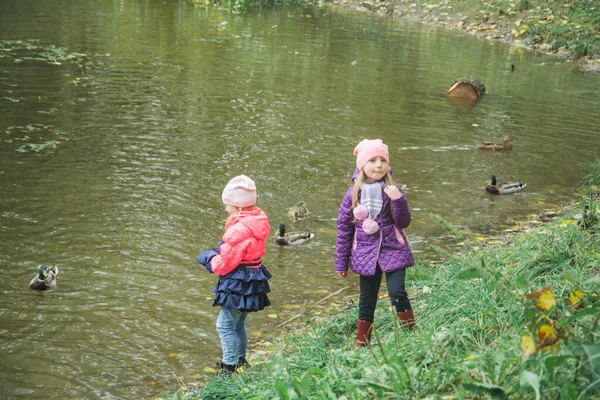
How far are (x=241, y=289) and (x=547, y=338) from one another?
282 cm

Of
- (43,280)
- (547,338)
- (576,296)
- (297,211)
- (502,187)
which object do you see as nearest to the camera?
(547,338)

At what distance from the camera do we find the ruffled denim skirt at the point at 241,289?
527 centimetres

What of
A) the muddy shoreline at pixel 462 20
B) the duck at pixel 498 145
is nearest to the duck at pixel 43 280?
the duck at pixel 498 145

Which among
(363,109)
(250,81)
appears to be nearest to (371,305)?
(363,109)

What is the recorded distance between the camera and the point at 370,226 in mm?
5066

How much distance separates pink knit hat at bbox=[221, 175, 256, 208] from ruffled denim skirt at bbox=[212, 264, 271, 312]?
0.51 metres

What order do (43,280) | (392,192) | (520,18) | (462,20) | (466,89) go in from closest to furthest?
1. (392,192)
2. (43,280)
3. (466,89)
4. (520,18)
5. (462,20)

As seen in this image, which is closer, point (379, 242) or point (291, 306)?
point (379, 242)

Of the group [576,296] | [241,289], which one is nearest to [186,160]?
[241,289]

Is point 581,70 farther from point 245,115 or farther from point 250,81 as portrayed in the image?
point 245,115

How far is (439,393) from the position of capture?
3375 mm

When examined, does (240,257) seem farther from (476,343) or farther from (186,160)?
(186,160)

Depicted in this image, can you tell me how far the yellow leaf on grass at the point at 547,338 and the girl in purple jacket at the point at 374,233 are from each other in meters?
2.11

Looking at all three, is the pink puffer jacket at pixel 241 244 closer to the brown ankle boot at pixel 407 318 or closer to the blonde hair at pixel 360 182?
the blonde hair at pixel 360 182
